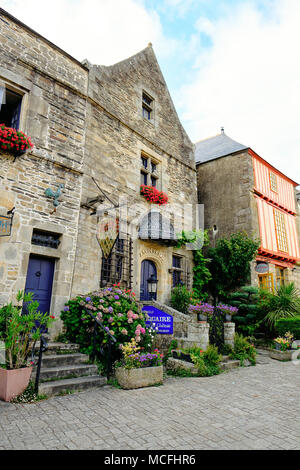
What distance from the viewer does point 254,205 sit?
11969 millimetres

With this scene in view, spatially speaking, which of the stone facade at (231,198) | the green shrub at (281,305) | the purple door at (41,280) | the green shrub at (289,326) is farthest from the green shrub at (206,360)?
the stone facade at (231,198)

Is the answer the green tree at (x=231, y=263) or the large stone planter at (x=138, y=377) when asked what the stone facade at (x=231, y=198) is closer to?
the green tree at (x=231, y=263)

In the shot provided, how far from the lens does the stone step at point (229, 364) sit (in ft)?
21.4

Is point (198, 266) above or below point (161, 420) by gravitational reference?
above

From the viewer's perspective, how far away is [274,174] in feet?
45.8

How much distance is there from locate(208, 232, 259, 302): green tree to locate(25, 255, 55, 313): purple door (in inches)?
263

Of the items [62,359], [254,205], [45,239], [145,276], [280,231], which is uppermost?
[254,205]

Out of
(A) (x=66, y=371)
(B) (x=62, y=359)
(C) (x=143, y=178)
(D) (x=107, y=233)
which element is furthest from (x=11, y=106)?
(A) (x=66, y=371)

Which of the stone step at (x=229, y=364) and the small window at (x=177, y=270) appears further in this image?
the small window at (x=177, y=270)

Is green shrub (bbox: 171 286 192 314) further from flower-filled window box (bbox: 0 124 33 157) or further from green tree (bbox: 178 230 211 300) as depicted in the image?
flower-filled window box (bbox: 0 124 33 157)

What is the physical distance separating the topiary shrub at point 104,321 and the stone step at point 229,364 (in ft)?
6.04

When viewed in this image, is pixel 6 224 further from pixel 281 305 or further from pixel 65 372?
pixel 281 305

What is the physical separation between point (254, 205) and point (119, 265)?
673cm
